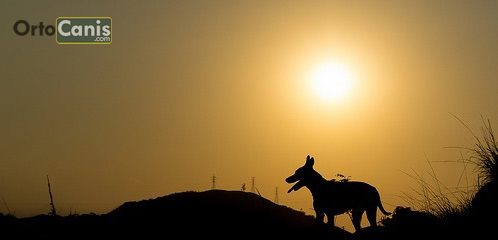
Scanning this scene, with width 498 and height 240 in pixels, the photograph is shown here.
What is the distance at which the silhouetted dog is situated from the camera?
1416 centimetres

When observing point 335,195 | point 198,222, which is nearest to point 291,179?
point 335,195

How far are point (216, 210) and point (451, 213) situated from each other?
805cm

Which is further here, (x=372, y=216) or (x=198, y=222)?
(x=198, y=222)

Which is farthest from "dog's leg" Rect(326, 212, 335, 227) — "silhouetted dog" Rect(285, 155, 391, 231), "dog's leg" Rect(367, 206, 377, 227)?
"dog's leg" Rect(367, 206, 377, 227)

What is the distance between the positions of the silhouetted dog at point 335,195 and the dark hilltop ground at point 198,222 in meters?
0.40

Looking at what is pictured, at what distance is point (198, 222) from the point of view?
1616cm

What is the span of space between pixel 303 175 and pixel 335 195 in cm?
94

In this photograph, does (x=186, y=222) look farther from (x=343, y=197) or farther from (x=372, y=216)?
(x=372, y=216)

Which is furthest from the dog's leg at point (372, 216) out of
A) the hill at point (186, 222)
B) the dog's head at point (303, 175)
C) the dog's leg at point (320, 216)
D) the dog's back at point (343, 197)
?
the dog's head at point (303, 175)

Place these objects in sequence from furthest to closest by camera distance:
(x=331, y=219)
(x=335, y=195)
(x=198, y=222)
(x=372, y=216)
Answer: (x=198, y=222) → (x=372, y=216) → (x=331, y=219) → (x=335, y=195)

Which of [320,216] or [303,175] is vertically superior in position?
[303,175]

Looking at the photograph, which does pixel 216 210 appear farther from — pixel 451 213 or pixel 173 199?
pixel 451 213

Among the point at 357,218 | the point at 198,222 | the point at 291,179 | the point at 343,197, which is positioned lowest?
the point at 357,218

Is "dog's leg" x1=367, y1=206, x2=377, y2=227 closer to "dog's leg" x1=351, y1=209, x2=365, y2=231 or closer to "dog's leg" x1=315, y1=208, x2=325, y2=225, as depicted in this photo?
"dog's leg" x1=351, y1=209, x2=365, y2=231
